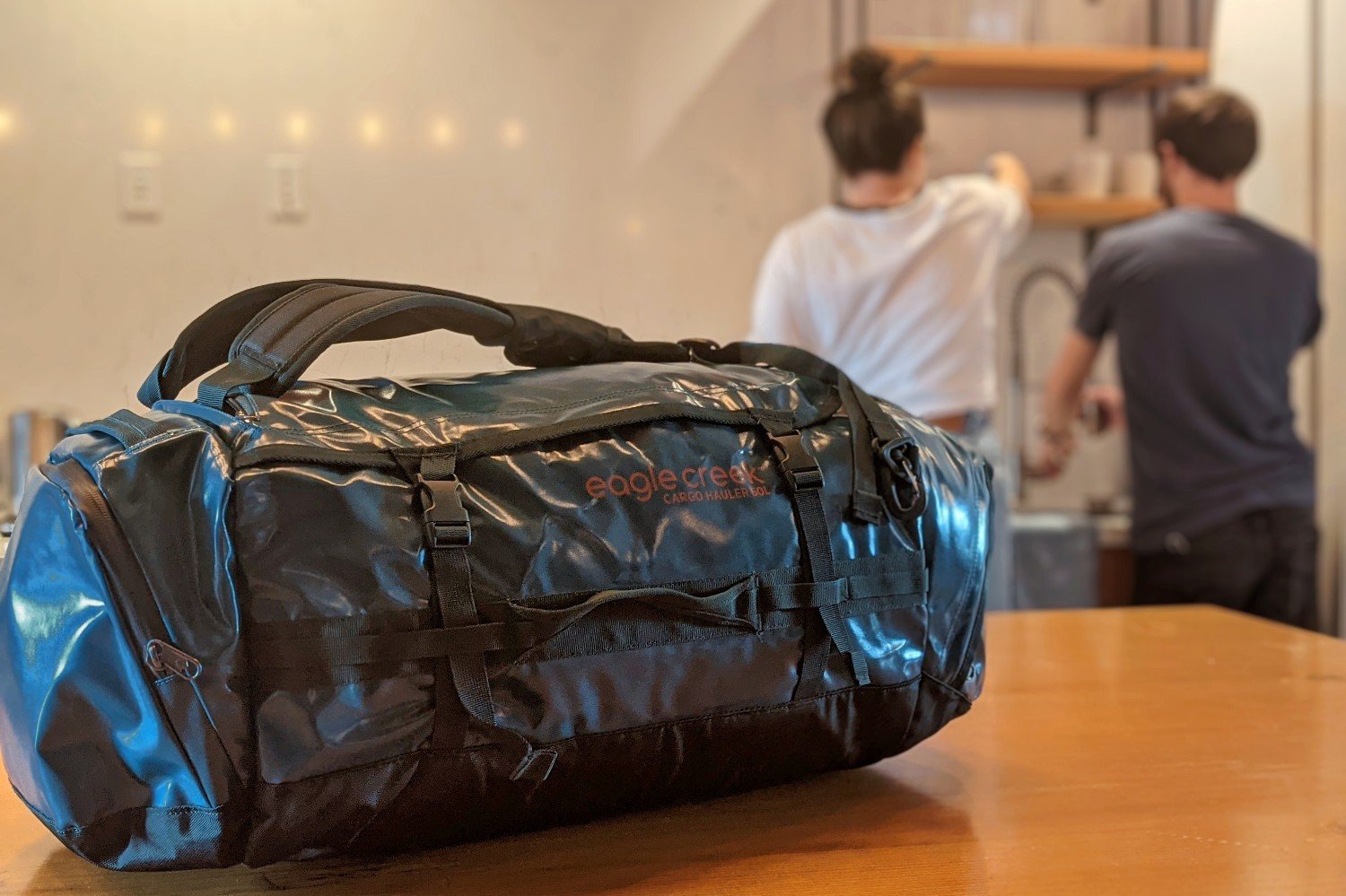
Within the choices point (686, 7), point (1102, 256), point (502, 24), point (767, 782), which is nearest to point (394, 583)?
point (767, 782)

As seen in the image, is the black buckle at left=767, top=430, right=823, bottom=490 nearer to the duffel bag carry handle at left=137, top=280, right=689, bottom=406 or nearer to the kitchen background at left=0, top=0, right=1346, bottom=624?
the duffel bag carry handle at left=137, top=280, right=689, bottom=406

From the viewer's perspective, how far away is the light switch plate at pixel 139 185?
244 cm

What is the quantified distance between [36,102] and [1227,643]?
2.33 metres

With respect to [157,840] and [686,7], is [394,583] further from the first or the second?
[686,7]

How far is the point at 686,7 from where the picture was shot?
276 centimetres

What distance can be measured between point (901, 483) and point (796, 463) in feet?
0.23

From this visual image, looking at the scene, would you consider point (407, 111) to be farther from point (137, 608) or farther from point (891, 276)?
point (137, 608)

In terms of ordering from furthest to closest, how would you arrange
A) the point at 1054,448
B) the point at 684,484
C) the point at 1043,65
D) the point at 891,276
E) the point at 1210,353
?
the point at 1043,65 < the point at 1054,448 < the point at 1210,353 < the point at 891,276 < the point at 684,484

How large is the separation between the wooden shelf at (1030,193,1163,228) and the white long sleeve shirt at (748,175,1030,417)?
2.98 feet

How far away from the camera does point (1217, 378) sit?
216 centimetres

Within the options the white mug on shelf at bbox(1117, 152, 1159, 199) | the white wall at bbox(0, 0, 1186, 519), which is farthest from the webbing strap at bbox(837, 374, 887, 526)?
the white mug on shelf at bbox(1117, 152, 1159, 199)

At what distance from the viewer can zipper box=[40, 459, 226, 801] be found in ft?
1.57

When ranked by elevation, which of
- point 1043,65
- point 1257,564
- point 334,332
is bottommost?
point 1257,564

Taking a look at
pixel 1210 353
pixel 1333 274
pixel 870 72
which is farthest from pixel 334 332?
pixel 1333 274
